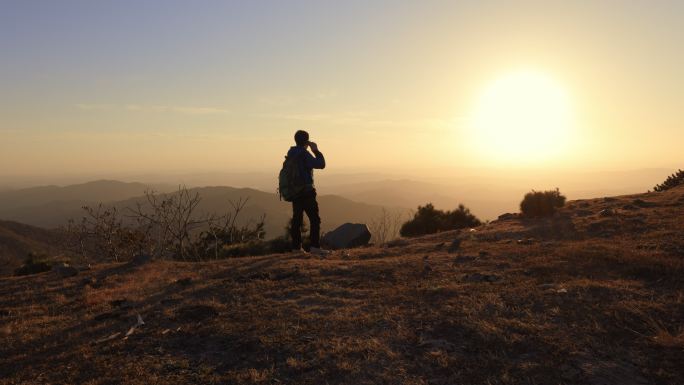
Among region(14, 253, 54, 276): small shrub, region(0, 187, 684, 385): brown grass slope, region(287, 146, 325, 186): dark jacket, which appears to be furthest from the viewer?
region(14, 253, 54, 276): small shrub

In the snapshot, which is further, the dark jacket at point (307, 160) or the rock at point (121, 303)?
the dark jacket at point (307, 160)

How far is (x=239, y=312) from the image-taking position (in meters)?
5.73

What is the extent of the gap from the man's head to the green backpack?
238 millimetres

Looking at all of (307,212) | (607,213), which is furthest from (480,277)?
(607,213)

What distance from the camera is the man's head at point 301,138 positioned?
31.7ft

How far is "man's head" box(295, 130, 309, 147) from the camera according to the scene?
31.7 feet

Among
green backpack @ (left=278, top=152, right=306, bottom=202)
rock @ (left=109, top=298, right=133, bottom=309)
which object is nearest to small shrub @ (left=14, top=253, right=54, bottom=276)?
rock @ (left=109, top=298, right=133, bottom=309)

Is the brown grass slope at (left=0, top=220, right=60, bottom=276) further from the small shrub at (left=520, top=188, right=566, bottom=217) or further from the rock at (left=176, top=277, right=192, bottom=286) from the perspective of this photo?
the small shrub at (left=520, top=188, right=566, bottom=217)

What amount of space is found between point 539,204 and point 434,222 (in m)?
4.57

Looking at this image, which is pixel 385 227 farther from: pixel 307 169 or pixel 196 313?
pixel 196 313

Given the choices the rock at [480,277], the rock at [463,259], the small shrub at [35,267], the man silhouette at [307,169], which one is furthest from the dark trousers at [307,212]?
the small shrub at [35,267]

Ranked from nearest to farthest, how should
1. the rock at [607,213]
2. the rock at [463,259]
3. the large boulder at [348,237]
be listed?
1. the rock at [463,259]
2. the rock at [607,213]
3. the large boulder at [348,237]

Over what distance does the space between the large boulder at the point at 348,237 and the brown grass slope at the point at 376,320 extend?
5473mm

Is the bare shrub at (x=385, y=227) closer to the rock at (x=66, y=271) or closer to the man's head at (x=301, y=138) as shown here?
the man's head at (x=301, y=138)
